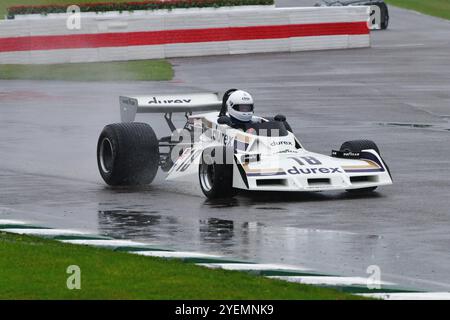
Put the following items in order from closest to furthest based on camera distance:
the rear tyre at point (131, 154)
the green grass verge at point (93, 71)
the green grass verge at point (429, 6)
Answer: the rear tyre at point (131, 154), the green grass verge at point (93, 71), the green grass verge at point (429, 6)

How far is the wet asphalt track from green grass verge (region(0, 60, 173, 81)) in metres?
0.79

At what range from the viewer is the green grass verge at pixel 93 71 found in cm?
3525

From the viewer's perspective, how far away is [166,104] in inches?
787

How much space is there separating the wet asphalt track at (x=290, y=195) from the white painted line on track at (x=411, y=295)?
38 cm

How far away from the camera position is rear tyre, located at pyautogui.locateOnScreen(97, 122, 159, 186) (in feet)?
60.7

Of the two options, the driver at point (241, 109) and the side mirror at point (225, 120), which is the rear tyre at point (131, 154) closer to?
the side mirror at point (225, 120)

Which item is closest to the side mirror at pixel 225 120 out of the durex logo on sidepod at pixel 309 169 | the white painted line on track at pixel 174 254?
the durex logo on sidepod at pixel 309 169

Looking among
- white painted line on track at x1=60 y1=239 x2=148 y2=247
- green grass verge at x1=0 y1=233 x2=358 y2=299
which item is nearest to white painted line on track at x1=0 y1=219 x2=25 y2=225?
white painted line on track at x1=60 y1=239 x2=148 y2=247

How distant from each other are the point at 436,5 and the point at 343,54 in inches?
805

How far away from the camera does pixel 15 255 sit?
1314cm

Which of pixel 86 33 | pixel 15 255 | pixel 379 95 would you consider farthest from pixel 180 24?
pixel 15 255

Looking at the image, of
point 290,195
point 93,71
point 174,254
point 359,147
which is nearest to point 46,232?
point 174,254

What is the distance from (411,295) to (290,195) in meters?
6.46
